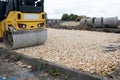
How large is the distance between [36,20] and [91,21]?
11864 millimetres

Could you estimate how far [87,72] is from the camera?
5535mm

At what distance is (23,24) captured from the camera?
8945 mm

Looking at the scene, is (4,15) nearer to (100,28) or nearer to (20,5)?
(20,5)

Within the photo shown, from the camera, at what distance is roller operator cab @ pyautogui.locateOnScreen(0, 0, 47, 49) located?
8773 millimetres

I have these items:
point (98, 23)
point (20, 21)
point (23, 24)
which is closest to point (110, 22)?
point (98, 23)

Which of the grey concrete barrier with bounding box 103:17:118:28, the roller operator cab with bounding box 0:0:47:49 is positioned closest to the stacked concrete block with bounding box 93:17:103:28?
the grey concrete barrier with bounding box 103:17:118:28

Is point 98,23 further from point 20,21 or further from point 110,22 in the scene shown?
point 20,21

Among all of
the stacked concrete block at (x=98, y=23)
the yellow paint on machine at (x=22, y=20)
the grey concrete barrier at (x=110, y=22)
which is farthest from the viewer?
the stacked concrete block at (x=98, y=23)

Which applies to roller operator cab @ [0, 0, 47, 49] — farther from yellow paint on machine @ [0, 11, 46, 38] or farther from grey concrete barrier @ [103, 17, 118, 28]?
grey concrete barrier @ [103, 17, 118, 28]

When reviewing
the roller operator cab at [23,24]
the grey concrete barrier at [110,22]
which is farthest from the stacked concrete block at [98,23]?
the roller operator cab at [23,24]

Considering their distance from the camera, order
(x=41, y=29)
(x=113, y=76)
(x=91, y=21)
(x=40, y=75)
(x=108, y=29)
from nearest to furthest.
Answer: (x=113, y=76) < (x=40, y=75) < (x=41, y=29) < (x=108, y=29) < (x=91, y=21)

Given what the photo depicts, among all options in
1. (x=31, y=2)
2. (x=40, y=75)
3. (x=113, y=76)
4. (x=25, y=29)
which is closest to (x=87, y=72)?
(x=113, y=76)

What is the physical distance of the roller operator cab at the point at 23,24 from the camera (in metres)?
8.77

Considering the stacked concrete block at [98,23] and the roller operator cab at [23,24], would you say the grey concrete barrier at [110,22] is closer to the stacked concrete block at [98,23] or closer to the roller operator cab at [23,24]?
the stacked concrete block at [98,23]
